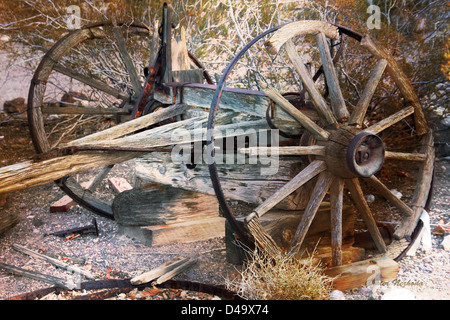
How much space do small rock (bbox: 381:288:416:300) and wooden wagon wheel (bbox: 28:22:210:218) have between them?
2.47m

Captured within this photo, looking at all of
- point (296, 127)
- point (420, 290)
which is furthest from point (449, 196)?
point (296, 127)

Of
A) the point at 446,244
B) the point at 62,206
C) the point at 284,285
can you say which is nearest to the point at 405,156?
the point at 446,244

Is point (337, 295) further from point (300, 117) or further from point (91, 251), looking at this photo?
point (91, 251)

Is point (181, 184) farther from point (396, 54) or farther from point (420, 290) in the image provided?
point (396, 54)

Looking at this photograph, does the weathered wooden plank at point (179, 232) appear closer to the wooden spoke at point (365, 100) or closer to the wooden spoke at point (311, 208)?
the wooden spoke at point (311, 208)

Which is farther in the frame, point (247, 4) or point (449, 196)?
point (247, 4)

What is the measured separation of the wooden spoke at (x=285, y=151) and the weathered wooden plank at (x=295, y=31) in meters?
0.73

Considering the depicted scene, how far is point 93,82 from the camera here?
473cm

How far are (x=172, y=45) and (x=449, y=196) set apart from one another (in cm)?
363

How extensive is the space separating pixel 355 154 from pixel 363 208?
0.65 m

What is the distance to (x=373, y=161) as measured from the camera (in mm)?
3318

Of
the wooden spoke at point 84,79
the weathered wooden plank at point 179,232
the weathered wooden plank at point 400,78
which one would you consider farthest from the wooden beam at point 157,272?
the weathered wooden plank at point 400,78

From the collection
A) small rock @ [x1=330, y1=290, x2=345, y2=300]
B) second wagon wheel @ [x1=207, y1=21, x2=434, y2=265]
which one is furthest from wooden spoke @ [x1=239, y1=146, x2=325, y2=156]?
small rock @ [x1=330, y1=290, x2=345, y2=300]
